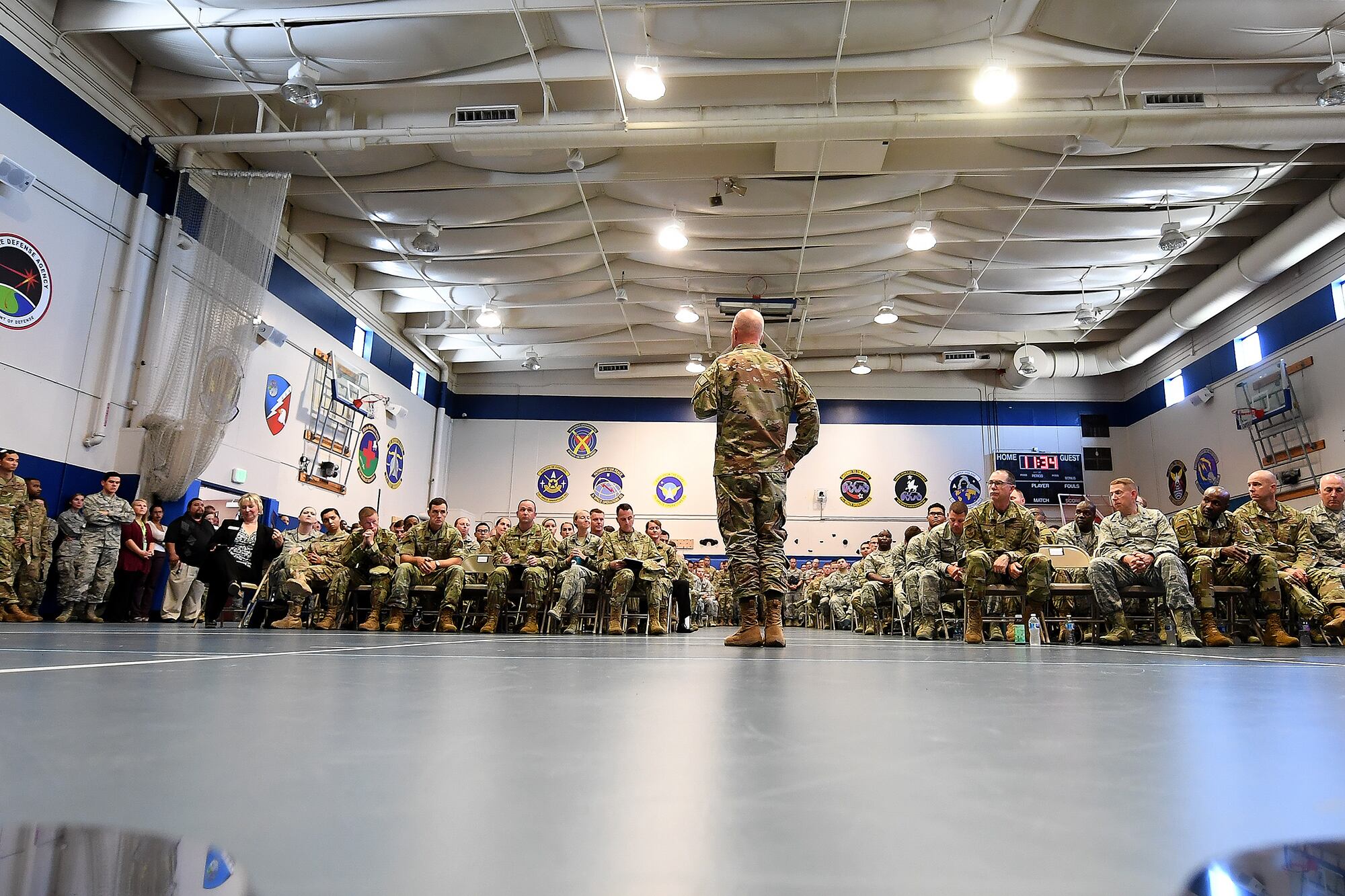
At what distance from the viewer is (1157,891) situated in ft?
0.99

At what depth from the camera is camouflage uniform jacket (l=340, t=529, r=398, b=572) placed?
598cm

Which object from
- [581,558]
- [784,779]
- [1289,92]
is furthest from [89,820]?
[1289,92]

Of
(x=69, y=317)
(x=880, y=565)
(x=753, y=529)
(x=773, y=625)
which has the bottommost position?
(x=773, y=625)

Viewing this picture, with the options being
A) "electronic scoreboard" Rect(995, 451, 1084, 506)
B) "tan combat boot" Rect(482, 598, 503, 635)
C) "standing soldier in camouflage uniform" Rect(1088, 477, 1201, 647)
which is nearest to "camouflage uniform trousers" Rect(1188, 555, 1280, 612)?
"standing soldier in camouflage uniform" Rect(1088, 477, 1201, 647)

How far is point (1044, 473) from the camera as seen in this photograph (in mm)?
15336

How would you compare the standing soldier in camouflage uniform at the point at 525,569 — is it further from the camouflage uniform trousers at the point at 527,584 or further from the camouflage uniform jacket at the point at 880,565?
the camouflage uniform jacket at the point at 880,565

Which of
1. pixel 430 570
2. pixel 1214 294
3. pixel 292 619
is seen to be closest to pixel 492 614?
pixel 430 570

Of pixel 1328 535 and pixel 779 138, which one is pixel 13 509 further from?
pixel 1328 535

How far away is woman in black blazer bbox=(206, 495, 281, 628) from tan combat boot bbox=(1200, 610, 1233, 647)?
7119 mm

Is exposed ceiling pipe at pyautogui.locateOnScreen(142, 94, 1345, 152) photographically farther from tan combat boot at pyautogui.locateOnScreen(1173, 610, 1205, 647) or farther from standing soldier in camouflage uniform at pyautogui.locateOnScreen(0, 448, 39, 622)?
tan combat boot at pyautogui.locateOnScreen(1173, 610, 1205, 647)

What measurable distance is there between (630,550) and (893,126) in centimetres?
461

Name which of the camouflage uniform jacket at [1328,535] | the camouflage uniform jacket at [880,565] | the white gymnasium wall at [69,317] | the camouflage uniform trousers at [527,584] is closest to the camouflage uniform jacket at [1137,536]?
the camouflage uniform jacket at [1328,535]

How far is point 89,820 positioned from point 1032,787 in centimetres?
55

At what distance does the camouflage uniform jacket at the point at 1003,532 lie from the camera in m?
5.42
